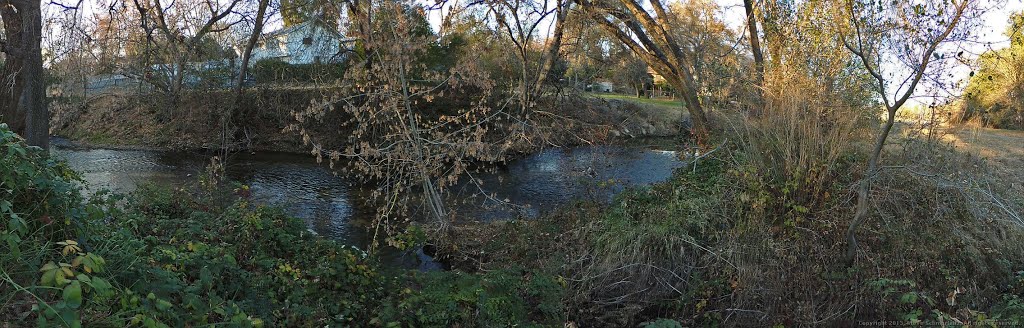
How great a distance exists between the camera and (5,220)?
2932mm

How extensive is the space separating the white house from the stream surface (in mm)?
3383

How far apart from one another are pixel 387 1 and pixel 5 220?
19.4 ft

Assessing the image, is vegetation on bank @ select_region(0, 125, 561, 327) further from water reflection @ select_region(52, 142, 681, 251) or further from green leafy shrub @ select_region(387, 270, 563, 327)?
water reflection @ select_region(52, 142, 681, 251)

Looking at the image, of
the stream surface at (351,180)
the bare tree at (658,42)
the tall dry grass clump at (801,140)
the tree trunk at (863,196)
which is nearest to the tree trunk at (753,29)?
the bare tree at (658,42)

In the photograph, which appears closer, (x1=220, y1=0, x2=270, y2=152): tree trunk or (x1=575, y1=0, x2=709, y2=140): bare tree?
(x1=575, y1=0, x2=709, y2=140): bare tree

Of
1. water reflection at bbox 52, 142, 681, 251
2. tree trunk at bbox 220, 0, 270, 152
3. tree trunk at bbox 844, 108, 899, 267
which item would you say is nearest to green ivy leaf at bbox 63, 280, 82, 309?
tree trunk at bbox 844, 108, 899, 267

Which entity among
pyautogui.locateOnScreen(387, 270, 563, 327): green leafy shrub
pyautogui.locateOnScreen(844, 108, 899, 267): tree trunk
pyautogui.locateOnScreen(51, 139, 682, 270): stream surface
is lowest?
pyautogui.locateOnScreen(387, 270, 563, 327): green leafy shrub

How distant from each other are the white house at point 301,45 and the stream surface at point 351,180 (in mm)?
3383

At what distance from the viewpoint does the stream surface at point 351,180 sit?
10.3 meters

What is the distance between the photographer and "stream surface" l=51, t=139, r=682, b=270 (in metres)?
10.3

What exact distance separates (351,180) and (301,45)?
7.59 meters

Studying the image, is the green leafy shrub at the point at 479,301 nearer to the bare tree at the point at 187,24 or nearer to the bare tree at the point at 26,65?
the bare tree at the point at 26,65

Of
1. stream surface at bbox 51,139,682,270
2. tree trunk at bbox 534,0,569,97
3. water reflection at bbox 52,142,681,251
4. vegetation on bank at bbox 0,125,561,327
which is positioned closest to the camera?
vegetation on bank at bbox 0,125,561,327

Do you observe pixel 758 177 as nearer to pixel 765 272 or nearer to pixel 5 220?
pixel 765 272
